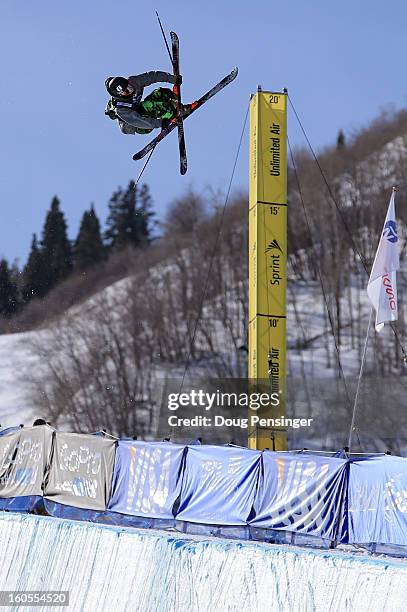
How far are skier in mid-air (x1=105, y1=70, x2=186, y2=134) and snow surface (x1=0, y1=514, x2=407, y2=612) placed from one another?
5.54m

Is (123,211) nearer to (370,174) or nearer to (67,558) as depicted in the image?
(370,174)

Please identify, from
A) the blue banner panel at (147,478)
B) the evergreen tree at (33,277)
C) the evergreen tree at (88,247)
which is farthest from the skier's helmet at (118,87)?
the evergreen tree at (88,247)

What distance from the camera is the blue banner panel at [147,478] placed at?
1338 centimetres

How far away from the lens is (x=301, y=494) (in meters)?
12.0

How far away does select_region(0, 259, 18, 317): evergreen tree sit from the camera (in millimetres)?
48438

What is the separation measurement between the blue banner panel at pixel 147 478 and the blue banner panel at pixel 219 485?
19cm

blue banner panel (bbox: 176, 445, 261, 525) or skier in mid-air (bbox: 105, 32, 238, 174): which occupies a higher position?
skier in mid-air (bbox: 105, 32, 238, 174)

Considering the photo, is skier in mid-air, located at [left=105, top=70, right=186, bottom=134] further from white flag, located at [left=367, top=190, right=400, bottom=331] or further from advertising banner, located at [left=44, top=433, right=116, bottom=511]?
white flag, located at [left=367, top=190, right=400, bottom=331]

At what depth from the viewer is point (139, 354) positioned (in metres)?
54.8

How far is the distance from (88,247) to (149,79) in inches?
2448

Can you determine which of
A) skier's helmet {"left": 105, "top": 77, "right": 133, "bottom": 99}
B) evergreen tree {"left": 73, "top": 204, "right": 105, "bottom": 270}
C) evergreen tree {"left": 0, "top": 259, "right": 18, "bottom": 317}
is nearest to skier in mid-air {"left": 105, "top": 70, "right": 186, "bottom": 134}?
skier's helmet {"left": 105, "top": 77, "right": 133, "bottom": 99}

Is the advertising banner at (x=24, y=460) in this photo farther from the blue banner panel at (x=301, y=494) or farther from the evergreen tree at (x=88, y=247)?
the evergreen tree at (x=88, y=247)

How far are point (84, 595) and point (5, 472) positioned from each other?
5959 millimetres

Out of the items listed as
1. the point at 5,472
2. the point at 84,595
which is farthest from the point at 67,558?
the point at 5,472
